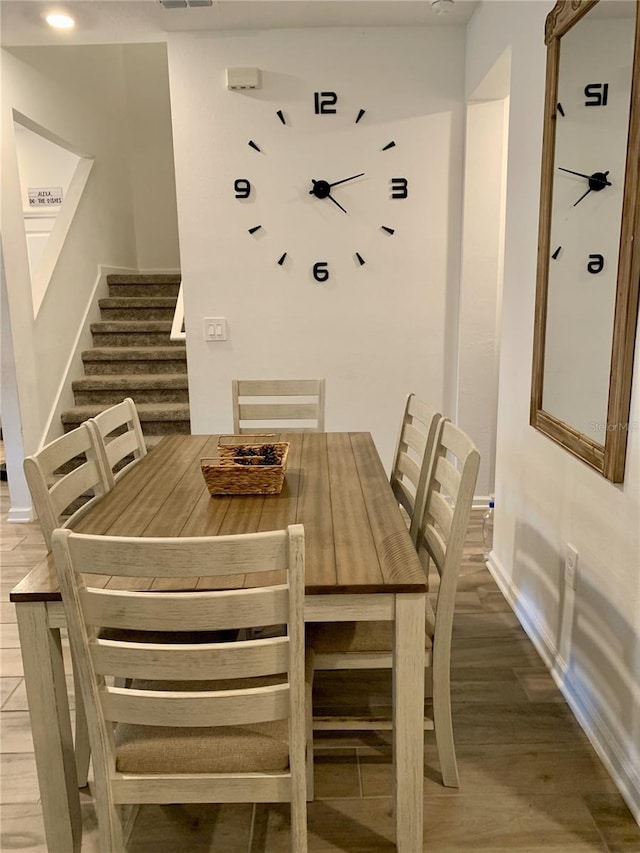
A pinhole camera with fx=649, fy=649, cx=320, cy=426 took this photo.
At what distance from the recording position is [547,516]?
7.59ft

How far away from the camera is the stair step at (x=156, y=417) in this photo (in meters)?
4.27

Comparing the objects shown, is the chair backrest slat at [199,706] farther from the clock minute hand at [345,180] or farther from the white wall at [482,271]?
the clock minute hand at [345,180]

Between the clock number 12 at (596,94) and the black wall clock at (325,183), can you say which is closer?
the clock number 12 at (596,94)

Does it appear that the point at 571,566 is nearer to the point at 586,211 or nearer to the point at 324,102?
the point at 586,211

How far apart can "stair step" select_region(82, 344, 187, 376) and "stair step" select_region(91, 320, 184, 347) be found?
0.44ft

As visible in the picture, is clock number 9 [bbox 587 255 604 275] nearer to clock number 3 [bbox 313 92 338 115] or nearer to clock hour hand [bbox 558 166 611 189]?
clock hour hand [bbox 558 166 611 189]

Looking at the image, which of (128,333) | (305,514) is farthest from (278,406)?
(128,333)

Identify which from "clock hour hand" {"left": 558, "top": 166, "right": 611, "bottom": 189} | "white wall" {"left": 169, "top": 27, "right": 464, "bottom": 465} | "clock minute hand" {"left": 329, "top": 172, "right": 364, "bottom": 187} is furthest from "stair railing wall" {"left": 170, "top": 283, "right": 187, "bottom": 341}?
"clock hour hand" {"left": 558, "top": 166, "right": 611, "bottom": 189}

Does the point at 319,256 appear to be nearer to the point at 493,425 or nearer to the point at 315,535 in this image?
the point at 493,425

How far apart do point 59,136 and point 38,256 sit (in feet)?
6.42

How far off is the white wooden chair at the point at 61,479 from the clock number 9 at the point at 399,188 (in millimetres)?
2332

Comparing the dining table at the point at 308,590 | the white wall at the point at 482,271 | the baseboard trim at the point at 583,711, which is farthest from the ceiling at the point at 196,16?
the baseboard trim at the point at 583,711

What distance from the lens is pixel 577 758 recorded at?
6.11 ft

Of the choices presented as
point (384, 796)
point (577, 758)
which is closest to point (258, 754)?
point (384, 796)
